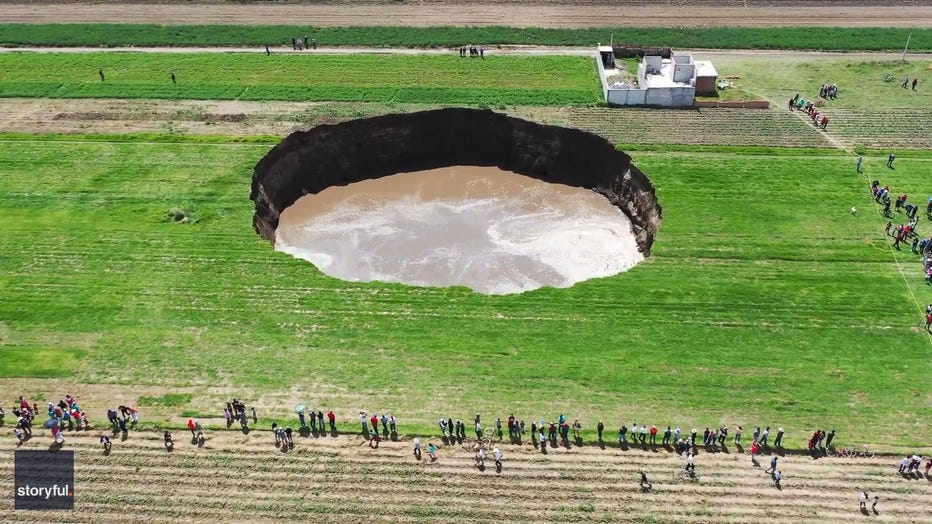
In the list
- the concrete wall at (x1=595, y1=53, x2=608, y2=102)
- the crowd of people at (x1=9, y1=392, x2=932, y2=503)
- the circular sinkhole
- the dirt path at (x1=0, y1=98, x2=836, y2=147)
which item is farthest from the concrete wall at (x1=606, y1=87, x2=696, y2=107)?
the crowd of people at (x1=9, y1=392, x2=932, y2=503)

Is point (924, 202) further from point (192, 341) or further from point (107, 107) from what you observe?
point (107, 107)

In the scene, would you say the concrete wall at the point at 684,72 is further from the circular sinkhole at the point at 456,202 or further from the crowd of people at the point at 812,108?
the circular sinkhole at the point at 456,202

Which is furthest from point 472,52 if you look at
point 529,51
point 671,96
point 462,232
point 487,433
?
point 487,433

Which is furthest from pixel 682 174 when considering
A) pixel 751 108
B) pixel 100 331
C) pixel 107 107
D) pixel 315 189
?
pixel 107 107

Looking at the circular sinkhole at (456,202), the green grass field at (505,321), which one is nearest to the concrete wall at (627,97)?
the circular sinkhole at (456,202)

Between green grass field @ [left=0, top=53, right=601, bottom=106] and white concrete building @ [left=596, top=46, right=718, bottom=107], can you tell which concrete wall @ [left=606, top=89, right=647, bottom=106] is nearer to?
white concrete building @ [left=596, top=46, right=718, bottom=107]
